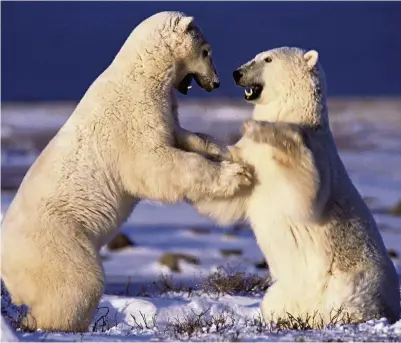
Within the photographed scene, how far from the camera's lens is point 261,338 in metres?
4.79

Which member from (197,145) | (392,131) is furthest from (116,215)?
(392,131)

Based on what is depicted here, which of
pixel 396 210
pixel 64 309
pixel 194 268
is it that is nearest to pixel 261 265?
pixel 194 268

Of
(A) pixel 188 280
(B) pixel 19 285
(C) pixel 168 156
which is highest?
(C) pixel 168 156

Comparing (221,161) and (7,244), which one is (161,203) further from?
(7,244)

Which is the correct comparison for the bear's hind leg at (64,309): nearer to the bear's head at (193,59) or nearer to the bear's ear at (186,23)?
the bear's head at (193,59)

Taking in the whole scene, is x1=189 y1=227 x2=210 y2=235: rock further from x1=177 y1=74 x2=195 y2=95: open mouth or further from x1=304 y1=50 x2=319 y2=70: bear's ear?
x1=304 y1=50 x2=319 y2=70: bear's ear

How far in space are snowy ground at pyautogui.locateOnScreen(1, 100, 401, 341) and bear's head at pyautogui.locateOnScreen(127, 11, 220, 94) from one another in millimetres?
483

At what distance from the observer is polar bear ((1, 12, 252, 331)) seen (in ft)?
17.9

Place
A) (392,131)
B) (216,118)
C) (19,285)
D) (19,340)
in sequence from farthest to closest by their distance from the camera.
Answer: (216,118) → (392,131) → (19,285) → (19,340)

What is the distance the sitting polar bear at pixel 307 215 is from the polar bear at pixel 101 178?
177 millimetres

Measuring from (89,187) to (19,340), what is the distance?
1275 mm

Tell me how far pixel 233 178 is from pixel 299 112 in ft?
1.79

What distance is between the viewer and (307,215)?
5500 millimetres

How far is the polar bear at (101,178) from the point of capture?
5.44m
